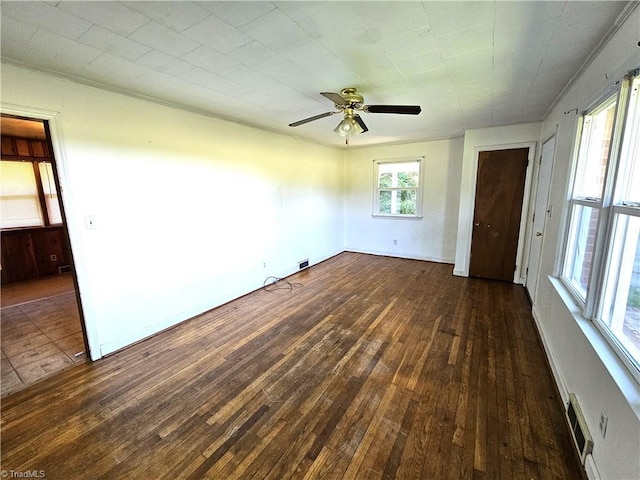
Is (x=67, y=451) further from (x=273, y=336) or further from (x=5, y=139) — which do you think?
(x=5, y=139)

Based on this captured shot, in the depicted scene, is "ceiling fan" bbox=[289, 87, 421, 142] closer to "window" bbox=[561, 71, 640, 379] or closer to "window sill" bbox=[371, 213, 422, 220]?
"window" bbox=[561, 71, 640, 379]

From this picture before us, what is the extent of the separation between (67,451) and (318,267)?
154 inches

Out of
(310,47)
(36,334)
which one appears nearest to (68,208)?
(36,334)

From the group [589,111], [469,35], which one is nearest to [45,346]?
[469,35]

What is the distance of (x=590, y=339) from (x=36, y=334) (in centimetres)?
470

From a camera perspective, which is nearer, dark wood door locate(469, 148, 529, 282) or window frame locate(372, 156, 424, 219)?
dark wood door locate(469, 148, 529, 282)

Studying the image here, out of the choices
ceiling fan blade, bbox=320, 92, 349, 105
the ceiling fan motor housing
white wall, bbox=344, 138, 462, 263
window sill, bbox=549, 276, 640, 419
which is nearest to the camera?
window sill, bbox=549, 276, 640, 419

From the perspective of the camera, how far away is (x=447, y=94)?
2.54 metres

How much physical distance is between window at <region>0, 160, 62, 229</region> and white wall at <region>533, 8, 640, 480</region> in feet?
21.3

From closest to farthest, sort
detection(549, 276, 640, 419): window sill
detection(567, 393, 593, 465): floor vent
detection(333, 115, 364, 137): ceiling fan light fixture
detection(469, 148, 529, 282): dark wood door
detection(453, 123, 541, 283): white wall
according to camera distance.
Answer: detection(549, 276, 640, 419): window sill
detection(567, 393, 593, 465): floor vent
detection(333, 115, 364, 137): ceiling fan light fixture
detection(453, 123, 541, 283): white wall
detection(469, 148, 529, 282): dark wood door

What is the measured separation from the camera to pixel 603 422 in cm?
123

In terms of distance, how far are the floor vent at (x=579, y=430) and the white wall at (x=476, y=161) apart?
2867 mm

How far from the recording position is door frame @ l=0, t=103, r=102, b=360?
1.90 meters

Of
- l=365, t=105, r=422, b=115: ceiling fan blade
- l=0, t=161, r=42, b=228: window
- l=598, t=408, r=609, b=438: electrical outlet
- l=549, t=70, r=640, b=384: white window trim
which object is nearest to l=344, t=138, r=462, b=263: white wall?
l=365, t=105, r=422, b=115: ceiling fan blade
